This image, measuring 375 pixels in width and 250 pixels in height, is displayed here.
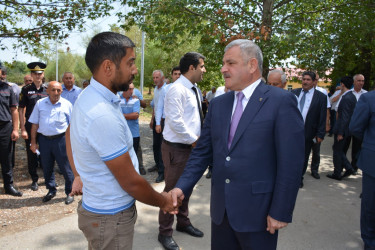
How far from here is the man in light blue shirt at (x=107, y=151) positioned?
1683mm

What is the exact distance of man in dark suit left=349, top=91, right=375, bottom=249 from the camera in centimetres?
338

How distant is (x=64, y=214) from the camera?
4.55 m

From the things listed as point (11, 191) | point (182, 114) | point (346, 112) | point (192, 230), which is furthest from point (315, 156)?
point (11, 191)

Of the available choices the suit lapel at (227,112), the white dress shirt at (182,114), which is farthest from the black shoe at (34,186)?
the suit lapel at (227,112)

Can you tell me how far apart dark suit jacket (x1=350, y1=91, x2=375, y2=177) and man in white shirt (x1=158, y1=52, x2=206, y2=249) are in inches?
75.4

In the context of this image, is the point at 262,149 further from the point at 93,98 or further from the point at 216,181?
the point at 93,98

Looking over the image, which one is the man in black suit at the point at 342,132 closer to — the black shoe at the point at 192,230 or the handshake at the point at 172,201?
the black shoe at the point at 192,230

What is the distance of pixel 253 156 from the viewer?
6.49 feet

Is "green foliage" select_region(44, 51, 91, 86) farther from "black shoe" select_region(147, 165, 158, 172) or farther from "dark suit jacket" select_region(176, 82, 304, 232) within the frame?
"dark suit jacket" select_region(176, 82, 304, 232)

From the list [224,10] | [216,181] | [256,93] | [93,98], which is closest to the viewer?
[93,98]

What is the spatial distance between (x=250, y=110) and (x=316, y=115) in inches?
165

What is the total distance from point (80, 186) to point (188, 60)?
2.08 metres

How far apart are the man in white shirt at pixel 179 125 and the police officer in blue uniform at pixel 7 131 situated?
127 inches

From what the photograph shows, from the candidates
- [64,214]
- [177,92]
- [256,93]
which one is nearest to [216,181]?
[256,93]
